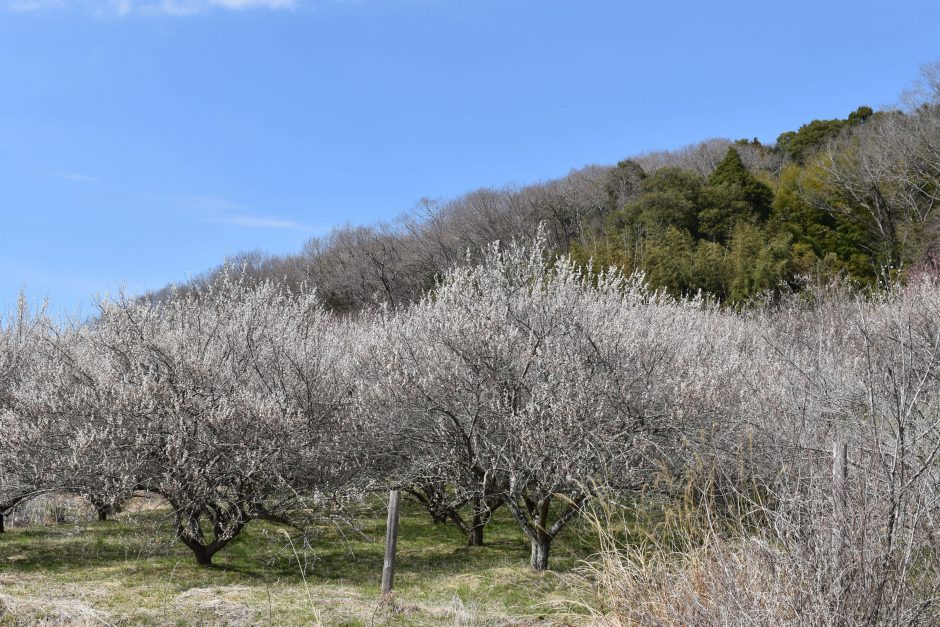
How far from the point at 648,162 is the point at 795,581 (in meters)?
49.5

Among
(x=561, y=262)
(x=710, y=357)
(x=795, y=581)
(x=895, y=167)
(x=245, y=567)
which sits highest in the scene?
(x=895, y=167)

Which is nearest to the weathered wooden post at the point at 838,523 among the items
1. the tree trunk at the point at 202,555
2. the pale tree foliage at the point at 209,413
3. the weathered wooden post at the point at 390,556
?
the weathered wooden post at the point at 390,556

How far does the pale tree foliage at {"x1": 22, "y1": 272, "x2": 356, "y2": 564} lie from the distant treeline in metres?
10.1

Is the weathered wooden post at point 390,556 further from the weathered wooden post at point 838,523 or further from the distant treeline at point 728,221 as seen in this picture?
A: the distant treeline at point 728,221

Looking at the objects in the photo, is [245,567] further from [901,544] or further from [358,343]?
[901,544]

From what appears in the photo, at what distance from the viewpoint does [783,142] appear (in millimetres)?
44594

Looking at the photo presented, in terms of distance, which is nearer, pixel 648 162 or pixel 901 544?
pixel 901 544

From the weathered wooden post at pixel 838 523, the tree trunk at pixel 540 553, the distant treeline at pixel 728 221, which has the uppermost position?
the distant treeline at pixel 728 221

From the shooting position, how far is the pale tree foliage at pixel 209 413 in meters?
8.53

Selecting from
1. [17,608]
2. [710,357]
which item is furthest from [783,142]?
[17,608]

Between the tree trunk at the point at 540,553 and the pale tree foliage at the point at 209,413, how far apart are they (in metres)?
2.87

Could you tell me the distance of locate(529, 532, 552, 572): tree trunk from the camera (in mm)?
8266

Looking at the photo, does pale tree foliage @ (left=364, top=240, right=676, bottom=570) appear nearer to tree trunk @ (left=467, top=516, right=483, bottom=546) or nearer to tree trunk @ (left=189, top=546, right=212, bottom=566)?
tree trunk @ (left=467, top=516, right=483, bottom=546)

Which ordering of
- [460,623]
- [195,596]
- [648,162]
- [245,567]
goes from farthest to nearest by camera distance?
[648,162] < [245,567] < [195,596] < [460,623]
